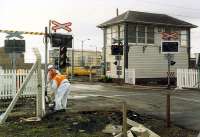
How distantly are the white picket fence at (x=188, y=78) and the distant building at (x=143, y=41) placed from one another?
38.2 feet

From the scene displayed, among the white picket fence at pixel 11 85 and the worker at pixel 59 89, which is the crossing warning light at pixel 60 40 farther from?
the white picket fence at pixel 11 85

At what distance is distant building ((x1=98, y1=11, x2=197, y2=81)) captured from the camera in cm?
4553

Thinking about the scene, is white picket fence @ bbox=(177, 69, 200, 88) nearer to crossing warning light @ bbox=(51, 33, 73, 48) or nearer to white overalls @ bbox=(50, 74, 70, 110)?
crossing warning light @ bbox=(51, 33, 73, 48)

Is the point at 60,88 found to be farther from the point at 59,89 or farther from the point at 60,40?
the point at 60,40

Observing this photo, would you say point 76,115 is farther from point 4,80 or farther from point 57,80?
point 4,80

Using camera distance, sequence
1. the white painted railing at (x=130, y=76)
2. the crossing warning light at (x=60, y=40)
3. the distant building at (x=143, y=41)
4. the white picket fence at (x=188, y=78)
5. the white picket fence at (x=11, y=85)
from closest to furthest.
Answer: the crossing warning light at (x=60, y=40), the white picket fence at (x=11, y=85), the white picket fence at (x=188, y=78), the white painted railing at (x=130, y=76), the distant building at (x=143, y=41)

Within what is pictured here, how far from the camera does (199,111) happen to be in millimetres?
17062

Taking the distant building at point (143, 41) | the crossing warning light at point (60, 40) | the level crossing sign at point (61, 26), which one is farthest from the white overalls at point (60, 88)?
the distant building at point (143, 41)

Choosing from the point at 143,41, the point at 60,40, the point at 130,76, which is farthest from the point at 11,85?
the point at 143,41

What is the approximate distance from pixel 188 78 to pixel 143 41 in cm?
1468

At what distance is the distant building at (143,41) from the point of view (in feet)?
149

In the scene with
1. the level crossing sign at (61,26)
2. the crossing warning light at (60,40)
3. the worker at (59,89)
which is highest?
the level crossing sign at (61,26)

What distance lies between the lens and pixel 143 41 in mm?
46500

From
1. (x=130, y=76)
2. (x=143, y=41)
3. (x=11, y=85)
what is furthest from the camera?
(x=143, y=41)
